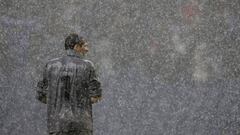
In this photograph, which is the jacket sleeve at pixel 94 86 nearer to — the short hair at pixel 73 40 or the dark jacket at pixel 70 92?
the dark jacket at pixel 70 92

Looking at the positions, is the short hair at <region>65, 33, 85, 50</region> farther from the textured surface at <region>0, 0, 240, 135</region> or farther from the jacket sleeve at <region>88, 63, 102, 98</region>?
the textured surface at <region>0, 0, 240, 135</region>

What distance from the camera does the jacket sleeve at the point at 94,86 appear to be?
23.0ft

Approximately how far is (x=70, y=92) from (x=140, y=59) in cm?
890

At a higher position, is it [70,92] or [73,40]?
[73,40]

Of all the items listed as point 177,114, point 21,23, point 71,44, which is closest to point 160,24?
point 177,114

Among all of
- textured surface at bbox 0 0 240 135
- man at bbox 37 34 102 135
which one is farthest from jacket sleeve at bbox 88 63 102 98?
textured surface at bbox 0 0 240 135

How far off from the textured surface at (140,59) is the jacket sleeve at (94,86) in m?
→ 8.20

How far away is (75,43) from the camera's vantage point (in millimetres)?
7055

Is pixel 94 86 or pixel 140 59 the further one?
pixel 140 59

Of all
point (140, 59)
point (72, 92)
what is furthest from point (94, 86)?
point (140, 59)

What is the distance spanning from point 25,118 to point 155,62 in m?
3.33

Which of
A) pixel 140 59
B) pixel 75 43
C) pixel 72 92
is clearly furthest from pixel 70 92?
pixel 140 59

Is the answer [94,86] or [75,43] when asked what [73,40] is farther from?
[94,86]

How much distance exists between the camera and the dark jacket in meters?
6.98
